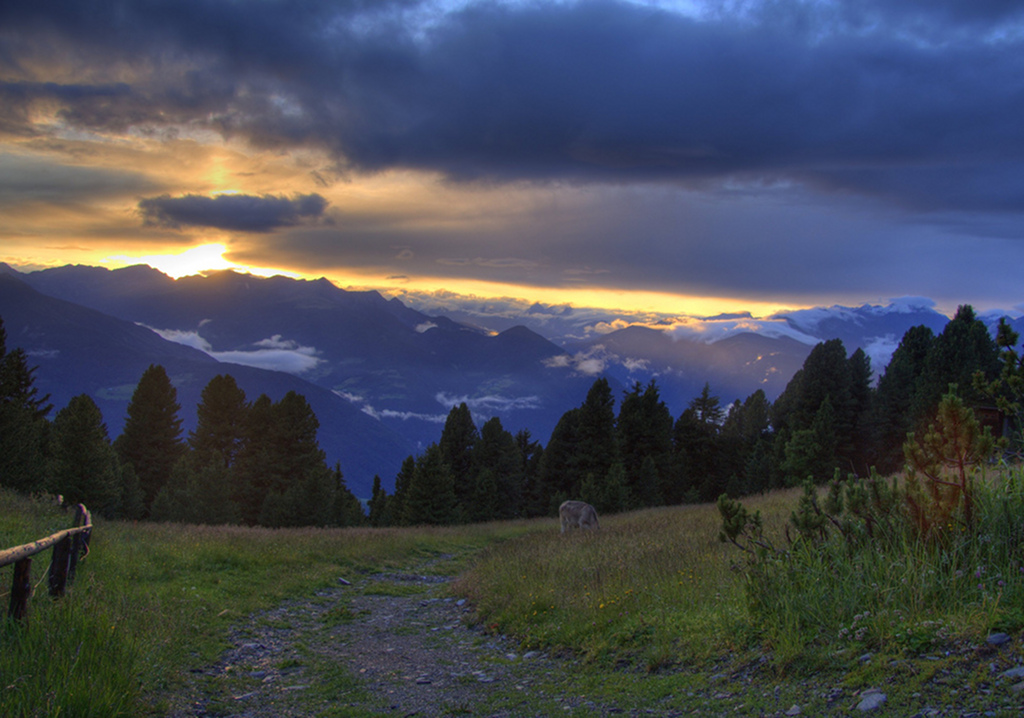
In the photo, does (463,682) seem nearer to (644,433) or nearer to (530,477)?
(644,433)

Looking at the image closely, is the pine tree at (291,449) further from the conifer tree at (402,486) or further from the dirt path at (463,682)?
the dirt path at (463,682)

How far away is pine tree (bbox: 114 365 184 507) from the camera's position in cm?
5828

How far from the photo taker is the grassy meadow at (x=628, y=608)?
17.6ft

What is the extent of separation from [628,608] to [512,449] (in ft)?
174

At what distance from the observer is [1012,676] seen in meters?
4.34

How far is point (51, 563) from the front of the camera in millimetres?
7250

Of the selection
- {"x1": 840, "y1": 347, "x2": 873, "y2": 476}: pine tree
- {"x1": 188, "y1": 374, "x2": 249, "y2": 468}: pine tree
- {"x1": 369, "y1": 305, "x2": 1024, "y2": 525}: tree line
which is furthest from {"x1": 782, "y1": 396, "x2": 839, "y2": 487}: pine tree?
{"x1": 188, "y1": 374, "x2": 249, "y2": 468}: pine tree

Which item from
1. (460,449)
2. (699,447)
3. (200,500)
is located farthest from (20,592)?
(699,447)

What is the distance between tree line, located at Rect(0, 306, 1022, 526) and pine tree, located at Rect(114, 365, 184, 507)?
0.13 metres

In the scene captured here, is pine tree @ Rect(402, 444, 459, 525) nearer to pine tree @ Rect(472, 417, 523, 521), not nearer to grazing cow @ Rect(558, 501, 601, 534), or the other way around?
pine tree @ Rect(472, 417, 523, 521)

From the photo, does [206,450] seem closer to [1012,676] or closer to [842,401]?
[842,401]

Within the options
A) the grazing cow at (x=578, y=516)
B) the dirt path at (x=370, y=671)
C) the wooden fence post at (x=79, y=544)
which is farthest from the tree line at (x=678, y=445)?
the wooden fence post at (x=79, y=544)

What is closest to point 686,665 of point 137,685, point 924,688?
point 924,688

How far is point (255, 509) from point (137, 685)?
50717 mm
